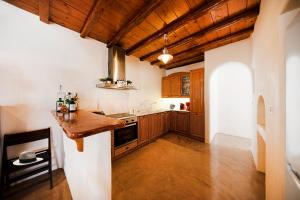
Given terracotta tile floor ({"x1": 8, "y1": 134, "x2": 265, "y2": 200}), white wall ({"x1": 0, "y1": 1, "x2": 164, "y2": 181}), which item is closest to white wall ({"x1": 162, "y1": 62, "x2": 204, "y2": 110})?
terracotta tile floor ({"x1": 8, "y1": 134, "x2": 265, "y2": 200})

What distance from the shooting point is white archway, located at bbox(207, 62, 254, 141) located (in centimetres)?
398

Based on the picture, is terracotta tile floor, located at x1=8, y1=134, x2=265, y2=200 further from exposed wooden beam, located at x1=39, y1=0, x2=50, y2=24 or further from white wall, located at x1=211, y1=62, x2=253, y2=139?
exposed wooden beam, located at x1=39, y1=0, x2=50, y2=24

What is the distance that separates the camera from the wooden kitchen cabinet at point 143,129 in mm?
3273

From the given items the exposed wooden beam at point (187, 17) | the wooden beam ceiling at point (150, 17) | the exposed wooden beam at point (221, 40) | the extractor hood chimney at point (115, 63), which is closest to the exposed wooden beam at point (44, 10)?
the wooden beam ceiling at point (150, 17)

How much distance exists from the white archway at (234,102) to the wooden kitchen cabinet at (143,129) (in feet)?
6.87

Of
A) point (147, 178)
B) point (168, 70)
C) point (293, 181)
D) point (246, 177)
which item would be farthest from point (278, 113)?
point (168, 70)

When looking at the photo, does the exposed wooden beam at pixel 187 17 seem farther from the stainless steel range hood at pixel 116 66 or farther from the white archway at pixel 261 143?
the white archway at pixel 261 143

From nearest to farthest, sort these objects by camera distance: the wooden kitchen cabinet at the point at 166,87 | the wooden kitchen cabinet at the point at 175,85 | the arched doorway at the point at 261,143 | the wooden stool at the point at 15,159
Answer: the wooden stool at the point at 15,159 → the arched doorway at the point at 261,143 → the wooden kitchen cabinet at the point at 175,85 → the wooden kitchen cabinet at the point at 166,87

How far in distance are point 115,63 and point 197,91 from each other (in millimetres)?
2510

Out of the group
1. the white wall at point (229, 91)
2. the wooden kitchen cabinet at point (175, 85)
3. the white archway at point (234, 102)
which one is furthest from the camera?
the wooden kitchen cabinet at point (175, 85)

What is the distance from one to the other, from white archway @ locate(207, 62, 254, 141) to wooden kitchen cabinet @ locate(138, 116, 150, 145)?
2093 mm

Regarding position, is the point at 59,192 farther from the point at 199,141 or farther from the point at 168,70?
the point at 168,70

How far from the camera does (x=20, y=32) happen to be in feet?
6.32

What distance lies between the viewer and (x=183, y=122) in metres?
4.14
